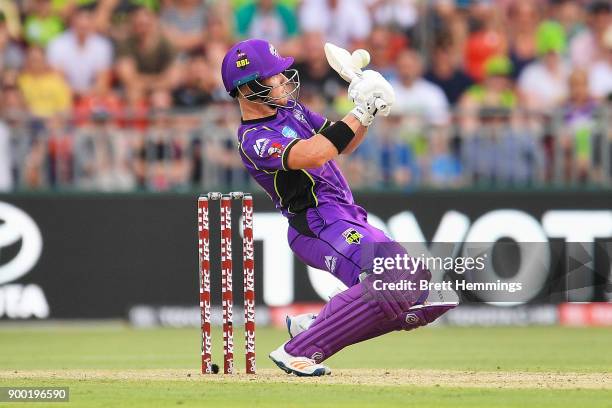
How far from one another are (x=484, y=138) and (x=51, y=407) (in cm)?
840

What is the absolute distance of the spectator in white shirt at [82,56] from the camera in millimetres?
16578

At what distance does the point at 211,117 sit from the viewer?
15.2m

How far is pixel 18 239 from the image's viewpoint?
1531 cm

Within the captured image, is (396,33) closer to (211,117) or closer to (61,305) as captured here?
(211,117)

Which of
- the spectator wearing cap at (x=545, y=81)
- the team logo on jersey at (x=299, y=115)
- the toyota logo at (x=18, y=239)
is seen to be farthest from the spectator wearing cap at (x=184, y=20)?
the team logo on jersey at (x=299, y=115)

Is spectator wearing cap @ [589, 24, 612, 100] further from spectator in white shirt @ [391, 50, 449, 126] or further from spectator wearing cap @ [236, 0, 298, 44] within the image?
spectator wearing cap @ [236, 0, 298, 44]

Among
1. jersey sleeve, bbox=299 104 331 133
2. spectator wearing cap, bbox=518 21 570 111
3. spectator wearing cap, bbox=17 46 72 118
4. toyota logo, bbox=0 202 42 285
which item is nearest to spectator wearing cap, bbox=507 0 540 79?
spectator wearing cap, bbox=518 21 570 111

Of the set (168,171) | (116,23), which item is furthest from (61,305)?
(116,23)

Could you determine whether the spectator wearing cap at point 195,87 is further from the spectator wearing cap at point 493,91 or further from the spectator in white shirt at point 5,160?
the spectator wearing cap at point 493,91

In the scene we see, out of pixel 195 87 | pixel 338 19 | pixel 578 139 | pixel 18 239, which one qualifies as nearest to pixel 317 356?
pixel 578 139

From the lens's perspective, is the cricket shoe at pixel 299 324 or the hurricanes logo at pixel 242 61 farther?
the cricket shoe at pixel 299 324

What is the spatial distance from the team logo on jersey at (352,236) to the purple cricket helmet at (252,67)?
105 centimetres

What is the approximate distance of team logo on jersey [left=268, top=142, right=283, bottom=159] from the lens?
893cm

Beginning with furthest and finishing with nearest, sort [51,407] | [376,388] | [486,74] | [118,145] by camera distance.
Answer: [486,74] < [118,145] < [376,388] < [51,407]
